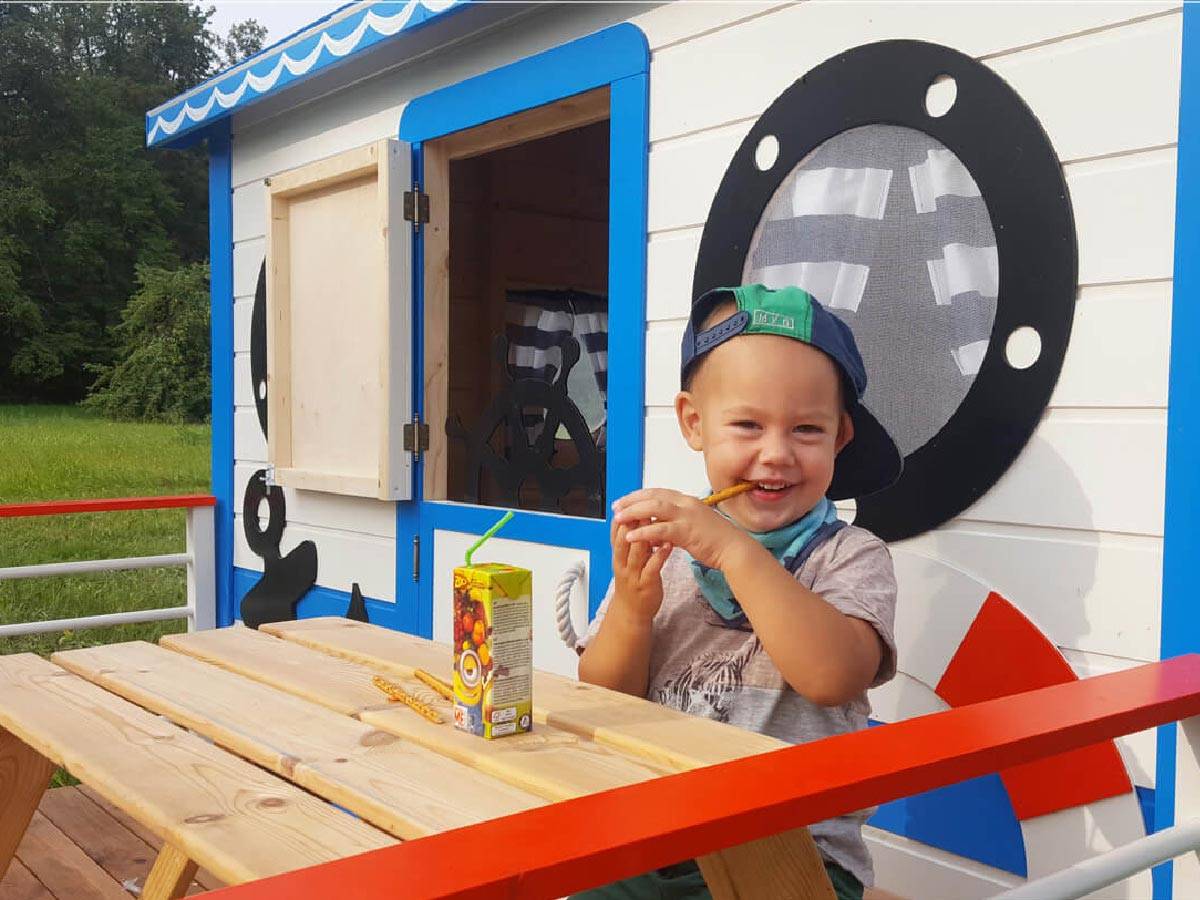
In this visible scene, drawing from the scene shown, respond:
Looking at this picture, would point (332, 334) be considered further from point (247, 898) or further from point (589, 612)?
point (247, 898)

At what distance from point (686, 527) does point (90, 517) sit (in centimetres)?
1221

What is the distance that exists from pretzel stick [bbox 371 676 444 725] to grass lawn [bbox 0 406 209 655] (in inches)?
278

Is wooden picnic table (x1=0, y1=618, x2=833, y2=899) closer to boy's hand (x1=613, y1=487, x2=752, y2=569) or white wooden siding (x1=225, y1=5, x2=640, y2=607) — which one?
boy's hand (x1=613, y1=487, x2=752, y2=569)

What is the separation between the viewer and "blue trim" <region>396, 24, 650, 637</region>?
105 inches

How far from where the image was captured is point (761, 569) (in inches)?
56.2

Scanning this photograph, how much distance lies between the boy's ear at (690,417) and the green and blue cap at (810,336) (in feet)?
0.12

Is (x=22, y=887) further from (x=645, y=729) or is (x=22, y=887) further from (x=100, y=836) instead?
(x=645, y=729)

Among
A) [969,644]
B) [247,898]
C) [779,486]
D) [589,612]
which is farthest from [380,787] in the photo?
[589,612]

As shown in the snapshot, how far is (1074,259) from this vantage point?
1854 mm

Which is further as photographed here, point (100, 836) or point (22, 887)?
point (100, 836)

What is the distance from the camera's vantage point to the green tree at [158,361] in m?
16.7

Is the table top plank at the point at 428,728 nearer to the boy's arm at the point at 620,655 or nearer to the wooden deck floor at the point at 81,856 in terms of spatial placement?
the boy's arm at the point at 620,655

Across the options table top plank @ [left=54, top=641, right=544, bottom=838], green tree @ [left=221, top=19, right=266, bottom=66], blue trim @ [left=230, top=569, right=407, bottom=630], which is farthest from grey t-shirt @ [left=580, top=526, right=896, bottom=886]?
green tree @ [left=221, top=19, right=266, bottom=66]

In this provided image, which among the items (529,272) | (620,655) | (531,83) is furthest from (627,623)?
(529,272)
